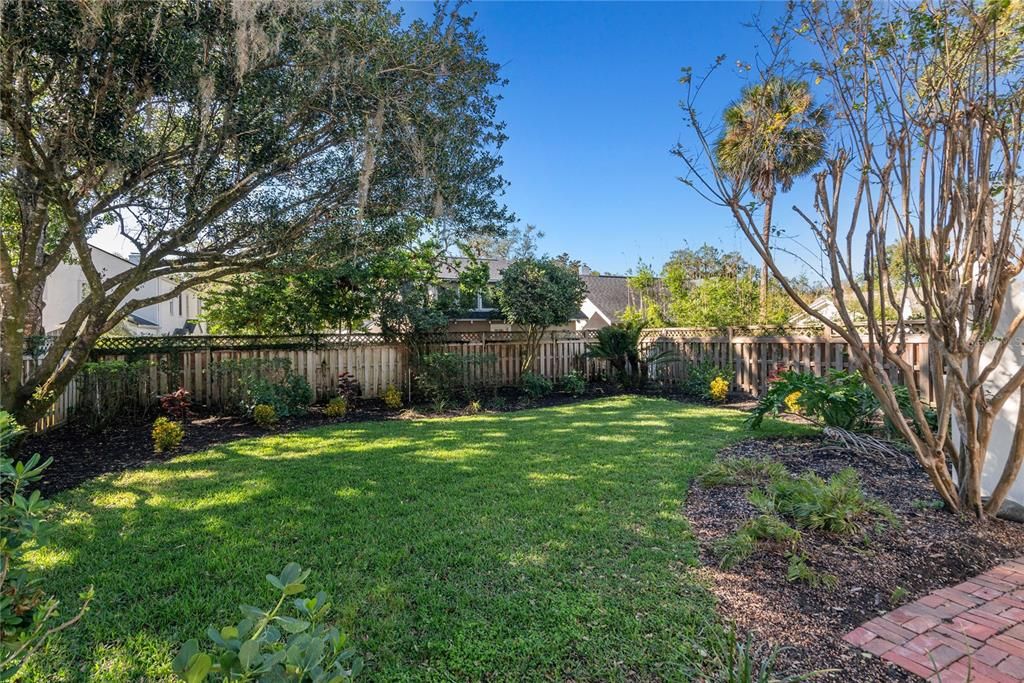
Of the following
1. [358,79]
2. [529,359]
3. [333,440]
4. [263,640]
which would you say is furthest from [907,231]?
[529,359]

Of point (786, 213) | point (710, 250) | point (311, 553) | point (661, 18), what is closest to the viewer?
point (311, 553)

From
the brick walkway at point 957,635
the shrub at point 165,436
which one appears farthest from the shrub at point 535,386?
the brick walkway at point 957,635

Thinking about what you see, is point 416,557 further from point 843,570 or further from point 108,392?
point 108,392

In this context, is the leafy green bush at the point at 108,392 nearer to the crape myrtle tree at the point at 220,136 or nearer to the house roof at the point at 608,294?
the crape myrtle tree at the point at 220,136

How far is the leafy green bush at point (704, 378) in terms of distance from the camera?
32.4 ft

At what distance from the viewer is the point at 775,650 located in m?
2.02

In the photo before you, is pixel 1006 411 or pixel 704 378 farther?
pixel 704 378

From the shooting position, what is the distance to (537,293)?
10.5m

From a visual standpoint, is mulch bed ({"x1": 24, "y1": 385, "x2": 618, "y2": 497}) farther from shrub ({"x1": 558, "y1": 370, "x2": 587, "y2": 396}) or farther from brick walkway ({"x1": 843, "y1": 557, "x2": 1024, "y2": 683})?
brick walkway ({"x1": 843, "y1": 557, "x2": 1024, "y2": 683})

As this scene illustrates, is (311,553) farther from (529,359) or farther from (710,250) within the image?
(710,250)

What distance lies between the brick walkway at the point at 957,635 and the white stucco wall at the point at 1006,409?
117cm

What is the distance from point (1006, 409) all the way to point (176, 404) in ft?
29.2

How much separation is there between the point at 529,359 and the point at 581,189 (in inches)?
179

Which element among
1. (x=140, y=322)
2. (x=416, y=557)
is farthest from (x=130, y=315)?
(x=416, y=557)
